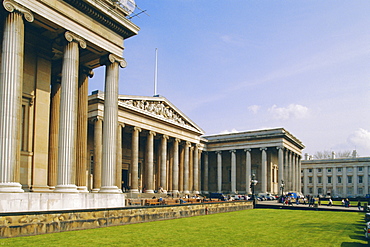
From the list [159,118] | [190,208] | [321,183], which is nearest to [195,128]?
[159,118]

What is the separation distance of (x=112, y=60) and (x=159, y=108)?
32.4 metres

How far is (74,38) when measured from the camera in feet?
74.6

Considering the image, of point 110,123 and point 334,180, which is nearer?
point 110,123

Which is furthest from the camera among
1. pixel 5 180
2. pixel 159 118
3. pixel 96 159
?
pixel 159 118

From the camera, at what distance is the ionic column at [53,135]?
24.0 meters

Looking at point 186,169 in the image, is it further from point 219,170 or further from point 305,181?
point 305,181

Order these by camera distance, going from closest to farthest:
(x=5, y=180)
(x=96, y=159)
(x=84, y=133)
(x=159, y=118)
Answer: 1. (x=5, y=180)
2. (x=84, y=133)
3. (x=96, y=159)
4. (x=159, y=118)

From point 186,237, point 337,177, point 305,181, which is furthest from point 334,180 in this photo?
point 186,237

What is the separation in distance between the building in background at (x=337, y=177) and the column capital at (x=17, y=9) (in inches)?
4115

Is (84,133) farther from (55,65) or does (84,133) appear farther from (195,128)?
(195,128)

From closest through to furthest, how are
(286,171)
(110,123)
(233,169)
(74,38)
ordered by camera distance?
(74,38), (110,123), (286,171), (233,169)

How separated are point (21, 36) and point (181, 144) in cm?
4806

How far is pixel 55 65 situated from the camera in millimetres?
27125

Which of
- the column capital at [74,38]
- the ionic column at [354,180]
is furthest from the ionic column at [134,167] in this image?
the ionic column at [354,180]
